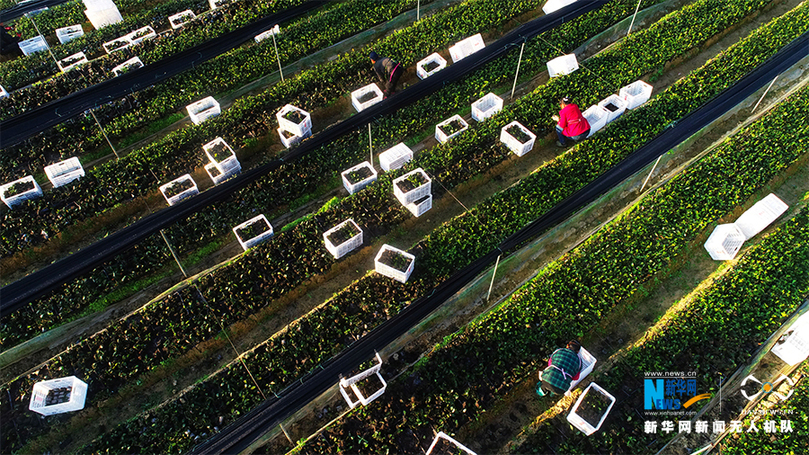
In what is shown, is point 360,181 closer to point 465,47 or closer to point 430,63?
point 430,63

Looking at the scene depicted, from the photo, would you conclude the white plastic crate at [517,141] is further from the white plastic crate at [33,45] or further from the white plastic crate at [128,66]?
the white plastic crate at [33,45]

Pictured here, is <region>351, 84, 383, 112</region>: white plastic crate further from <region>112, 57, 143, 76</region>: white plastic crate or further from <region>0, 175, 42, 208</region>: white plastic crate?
<region>0, 175, 42, 208</region>: white plastic crate

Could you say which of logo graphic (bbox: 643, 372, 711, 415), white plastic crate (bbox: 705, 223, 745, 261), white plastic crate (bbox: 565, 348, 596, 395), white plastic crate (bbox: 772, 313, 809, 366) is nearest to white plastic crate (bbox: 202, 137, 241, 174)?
white plastic crate (bbox: 565, 348, 596, 395)

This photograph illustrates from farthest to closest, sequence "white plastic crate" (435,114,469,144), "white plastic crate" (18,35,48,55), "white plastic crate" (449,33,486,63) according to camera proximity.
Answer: "white plastic crate" (18,35,48,55) → "white plastic crate" (449,33,486,63) → "white plastic crate" (435,114,469,144)

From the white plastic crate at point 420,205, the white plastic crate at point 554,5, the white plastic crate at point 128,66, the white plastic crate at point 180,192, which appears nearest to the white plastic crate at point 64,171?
the white plastic crate at point 180,192

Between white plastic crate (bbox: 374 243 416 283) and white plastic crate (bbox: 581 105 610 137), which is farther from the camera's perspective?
white plastic crate (bbox: 581 105 610 137)

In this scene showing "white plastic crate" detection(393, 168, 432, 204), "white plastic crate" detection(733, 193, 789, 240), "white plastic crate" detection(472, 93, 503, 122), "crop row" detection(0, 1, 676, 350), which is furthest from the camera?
"white plastic crate" detection(472, 93, 503, 122)

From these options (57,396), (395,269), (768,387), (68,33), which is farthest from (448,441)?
(68,33)
